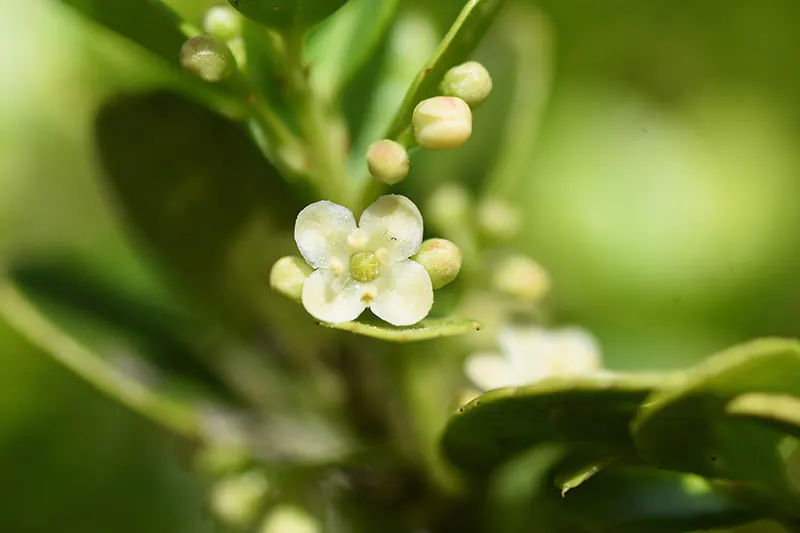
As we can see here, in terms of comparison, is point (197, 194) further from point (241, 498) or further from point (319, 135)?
point (241, 498)

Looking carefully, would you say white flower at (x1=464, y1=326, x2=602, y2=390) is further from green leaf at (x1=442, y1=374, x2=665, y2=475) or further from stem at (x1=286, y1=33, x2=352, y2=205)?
stem at (x1=286, y1=33, x2=352, y2=205)

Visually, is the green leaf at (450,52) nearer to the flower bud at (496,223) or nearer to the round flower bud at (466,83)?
the round flower bud at (466,83)

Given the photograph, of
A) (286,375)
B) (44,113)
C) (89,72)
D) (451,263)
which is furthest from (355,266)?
(44,113)

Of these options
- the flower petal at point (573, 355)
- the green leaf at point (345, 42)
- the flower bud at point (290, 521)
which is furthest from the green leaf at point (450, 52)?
the flower bud at point (290, 521)

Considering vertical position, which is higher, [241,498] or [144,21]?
[144,21]

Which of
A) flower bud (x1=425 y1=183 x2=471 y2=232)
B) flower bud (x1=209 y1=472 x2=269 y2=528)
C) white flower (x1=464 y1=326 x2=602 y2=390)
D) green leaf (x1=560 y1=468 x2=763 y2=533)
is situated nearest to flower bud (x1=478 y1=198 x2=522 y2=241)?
flower bud (x1=425 y1=183 x2=471 y2=232)

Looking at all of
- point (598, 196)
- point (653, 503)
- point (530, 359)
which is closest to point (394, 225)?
point (530, 359)
